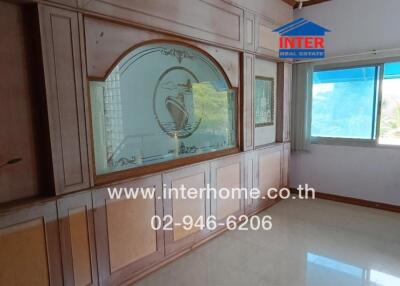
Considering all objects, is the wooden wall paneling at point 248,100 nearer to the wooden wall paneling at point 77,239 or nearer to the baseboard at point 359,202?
the baseboard at point 359,202

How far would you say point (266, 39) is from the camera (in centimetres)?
358

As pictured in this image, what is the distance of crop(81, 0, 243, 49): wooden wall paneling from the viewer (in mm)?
1956

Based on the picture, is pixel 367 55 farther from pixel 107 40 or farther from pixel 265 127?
pixel 107 40

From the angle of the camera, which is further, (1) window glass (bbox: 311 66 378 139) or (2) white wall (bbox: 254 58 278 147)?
(1) window glass (bbox: 311 66 378 139)

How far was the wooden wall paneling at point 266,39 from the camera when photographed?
11.3ft

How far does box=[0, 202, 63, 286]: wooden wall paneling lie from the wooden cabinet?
333 centimetres

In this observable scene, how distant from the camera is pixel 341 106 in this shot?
13.1 ft

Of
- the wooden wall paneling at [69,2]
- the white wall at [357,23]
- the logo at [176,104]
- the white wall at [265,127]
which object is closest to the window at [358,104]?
the white wall at [357,23]

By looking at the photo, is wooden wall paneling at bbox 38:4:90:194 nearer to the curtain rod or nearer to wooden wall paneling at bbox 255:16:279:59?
wooden wall paneling at bbox 255:16:279:59

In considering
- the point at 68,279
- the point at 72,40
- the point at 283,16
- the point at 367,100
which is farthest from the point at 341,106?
the point at 68,279

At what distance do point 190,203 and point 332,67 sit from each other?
297 cm

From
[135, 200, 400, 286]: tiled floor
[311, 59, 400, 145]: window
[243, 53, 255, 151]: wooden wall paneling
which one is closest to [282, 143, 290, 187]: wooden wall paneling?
[311, 59, 400, 145]: window

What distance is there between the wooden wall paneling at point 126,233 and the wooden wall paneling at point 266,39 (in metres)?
2.22

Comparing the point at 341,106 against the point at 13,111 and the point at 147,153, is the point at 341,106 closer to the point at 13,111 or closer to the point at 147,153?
the point at 147,153
